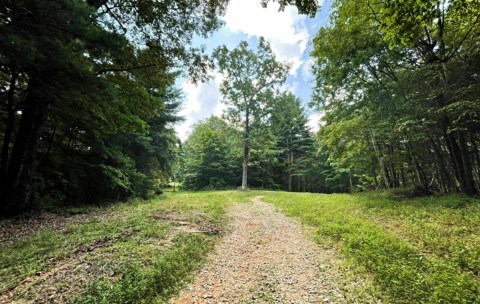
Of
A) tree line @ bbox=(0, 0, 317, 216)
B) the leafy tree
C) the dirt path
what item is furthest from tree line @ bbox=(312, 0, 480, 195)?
the leafy tree

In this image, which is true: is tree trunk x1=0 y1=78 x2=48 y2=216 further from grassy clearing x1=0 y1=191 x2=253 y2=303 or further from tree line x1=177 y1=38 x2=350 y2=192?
tree line x1=177 y1=38 x2=350 y2=192

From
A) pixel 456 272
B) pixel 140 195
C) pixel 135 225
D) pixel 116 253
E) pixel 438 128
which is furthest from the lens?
pixel 140 195

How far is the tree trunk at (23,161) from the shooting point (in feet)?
24.8

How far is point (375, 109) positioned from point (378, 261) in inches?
336

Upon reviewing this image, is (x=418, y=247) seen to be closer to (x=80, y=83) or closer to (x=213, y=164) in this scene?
(x=80, y=83)

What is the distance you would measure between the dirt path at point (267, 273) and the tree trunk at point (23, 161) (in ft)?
22.8

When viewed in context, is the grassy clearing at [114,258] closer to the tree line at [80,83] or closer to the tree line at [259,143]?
the tree line at [80,83]

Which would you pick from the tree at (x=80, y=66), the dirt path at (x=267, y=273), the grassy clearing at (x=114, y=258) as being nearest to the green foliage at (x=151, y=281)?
the grassy clearing at (x=114, y=258)

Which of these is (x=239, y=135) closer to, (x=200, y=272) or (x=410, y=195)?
(x=410, y=195)

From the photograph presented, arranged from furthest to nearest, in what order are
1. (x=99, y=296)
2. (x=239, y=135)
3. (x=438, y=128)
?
(x=239, y=135) < (x=438, y=128) < (x=99, y=296)

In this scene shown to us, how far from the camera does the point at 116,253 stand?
4836mm

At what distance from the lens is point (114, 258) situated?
4582mm

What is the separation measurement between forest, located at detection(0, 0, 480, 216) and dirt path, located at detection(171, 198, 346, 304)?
459cm

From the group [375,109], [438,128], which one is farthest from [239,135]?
[438,128]
